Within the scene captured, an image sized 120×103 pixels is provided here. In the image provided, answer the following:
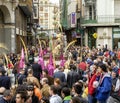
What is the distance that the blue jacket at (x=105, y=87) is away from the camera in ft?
38.5

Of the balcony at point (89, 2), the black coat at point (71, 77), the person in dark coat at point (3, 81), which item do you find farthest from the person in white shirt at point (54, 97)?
the balcony at point (89, 2)

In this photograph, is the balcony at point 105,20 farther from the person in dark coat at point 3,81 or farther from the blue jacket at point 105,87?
the blue jacket at point 105,87

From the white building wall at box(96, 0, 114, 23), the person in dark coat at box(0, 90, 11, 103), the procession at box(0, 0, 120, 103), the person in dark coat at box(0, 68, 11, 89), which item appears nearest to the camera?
the person in dark coat at box(0, 90, 11, 103)

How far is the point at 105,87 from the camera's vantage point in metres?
11.7

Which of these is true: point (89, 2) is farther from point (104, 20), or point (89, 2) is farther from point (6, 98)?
point (6, 98)

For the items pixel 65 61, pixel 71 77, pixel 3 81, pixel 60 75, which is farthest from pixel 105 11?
pixel 3 81

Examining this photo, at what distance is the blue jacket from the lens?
11727 millimetres

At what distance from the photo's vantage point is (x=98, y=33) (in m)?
54.6

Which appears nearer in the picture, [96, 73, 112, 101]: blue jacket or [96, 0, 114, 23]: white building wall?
[96, 73, 112, 101]: blue jacket

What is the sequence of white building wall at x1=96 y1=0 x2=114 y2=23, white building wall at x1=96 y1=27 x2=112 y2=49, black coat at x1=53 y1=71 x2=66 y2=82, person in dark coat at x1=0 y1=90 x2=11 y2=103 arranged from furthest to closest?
white building wall at x1=96 y1=0 x2=114 y2=23, white building wall at x1=96 y1=27 x2=112 y2=49, black coat at x1=53 y1=71 x2=66 y2=82, person in dark coat at x1=0 y1=90 x2=11 y2=103

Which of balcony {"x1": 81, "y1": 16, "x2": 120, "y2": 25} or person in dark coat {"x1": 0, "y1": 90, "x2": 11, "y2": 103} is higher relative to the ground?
person in dark coat {"x1": 0, "y1": 90, "x2": 11, "y2": 103}

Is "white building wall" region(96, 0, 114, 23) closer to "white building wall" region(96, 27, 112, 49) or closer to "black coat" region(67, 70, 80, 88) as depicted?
"white building wall" region(96, 27, 112, 49)

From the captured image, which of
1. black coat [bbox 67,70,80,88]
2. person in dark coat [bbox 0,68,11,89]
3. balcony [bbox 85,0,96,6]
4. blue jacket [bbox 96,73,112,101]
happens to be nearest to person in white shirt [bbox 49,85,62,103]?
blue jacket [bbox 96,73,112,101]

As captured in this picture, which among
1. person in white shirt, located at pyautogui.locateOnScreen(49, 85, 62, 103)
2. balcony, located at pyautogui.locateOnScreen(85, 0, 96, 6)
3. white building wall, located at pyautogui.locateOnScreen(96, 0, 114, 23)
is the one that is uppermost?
balcony, located at pyautogui.locateOnScreen(85, 0, 96, 6)
